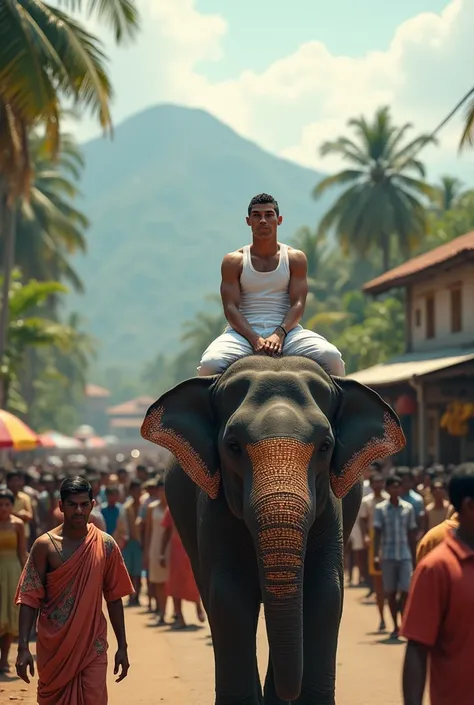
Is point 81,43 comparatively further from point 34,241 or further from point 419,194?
point 419,194

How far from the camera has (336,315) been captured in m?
62.6

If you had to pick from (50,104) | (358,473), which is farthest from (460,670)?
(50,104)

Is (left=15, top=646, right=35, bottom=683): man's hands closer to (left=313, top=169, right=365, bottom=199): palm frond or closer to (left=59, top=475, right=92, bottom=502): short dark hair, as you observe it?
(left=59, top=475, right=92, bottom=502): short dark hair

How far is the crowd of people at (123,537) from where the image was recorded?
44.1 ft

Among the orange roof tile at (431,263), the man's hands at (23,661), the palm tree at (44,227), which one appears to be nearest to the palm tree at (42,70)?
the orange roof tile at (431,263)

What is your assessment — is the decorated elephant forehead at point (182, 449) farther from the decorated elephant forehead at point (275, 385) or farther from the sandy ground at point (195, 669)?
the sandy ground at point (195, 669)

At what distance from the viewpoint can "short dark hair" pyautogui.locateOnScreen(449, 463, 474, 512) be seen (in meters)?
5.39

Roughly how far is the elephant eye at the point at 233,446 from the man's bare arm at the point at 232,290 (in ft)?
4.53

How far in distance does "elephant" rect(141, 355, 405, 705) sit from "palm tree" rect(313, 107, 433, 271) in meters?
48.6

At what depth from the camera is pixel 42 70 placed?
21891 millimetres

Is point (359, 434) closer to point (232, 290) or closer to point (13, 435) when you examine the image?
point (232, 290)

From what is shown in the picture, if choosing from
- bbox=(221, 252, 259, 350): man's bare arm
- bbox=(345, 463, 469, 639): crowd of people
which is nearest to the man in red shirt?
bbox=(221, 252, 259, 350): man's bare arm

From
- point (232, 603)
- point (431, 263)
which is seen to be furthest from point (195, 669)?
point (431, 263)

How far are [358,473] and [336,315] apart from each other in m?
54.5
